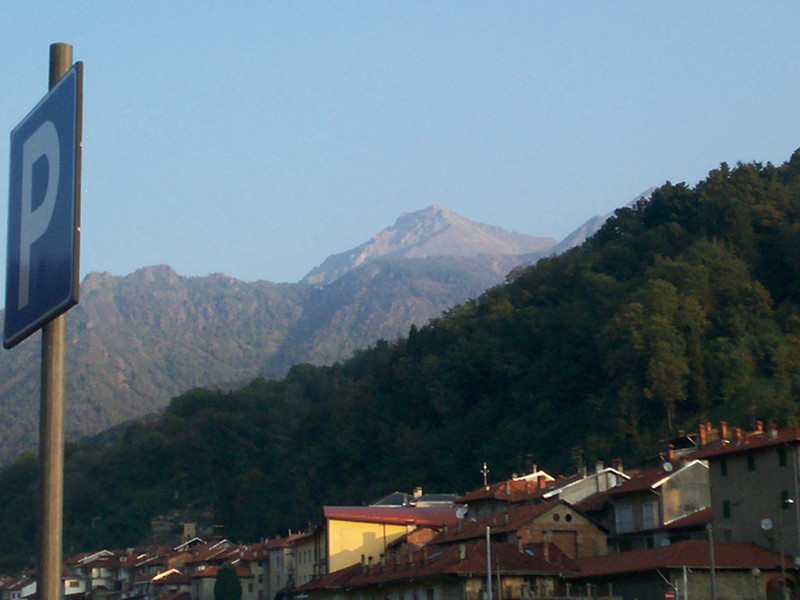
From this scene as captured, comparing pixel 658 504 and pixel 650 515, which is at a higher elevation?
pixel 658 504

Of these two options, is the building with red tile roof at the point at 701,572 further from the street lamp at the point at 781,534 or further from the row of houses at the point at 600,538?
the street lamp at the point at 781,534

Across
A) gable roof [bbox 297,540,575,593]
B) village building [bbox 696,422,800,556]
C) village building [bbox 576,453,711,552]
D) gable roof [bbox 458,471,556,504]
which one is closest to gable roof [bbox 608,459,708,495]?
village building [bbox 576,453,711,552]

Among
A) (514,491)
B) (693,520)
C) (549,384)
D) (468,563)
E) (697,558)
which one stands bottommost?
(697,558)

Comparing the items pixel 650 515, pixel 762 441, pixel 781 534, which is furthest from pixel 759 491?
pixel 650 515

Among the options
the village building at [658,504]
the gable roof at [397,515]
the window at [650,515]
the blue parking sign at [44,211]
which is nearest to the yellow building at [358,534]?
the gable roof at [397,515]

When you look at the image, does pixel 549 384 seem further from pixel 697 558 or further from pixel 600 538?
pixel 697 558

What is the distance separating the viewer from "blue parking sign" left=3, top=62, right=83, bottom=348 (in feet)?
15.9

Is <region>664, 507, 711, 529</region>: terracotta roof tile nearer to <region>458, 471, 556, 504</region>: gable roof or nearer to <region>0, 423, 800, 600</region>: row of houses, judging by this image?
<region>0, 423, 800, 600</region>: row of houses

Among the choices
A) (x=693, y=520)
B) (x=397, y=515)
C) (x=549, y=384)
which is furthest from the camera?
(x=549, y=384)

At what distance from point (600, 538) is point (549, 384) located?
46.9 m

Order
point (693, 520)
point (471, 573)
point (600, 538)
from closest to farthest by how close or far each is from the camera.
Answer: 1. point (471, 573)
2. point (693, 520)
3. point (600, 538)

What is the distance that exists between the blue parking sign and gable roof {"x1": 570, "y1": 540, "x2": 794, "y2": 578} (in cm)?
3513

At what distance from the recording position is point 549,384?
3863 inches

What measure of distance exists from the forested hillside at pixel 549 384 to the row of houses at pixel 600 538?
1968 centimetres
